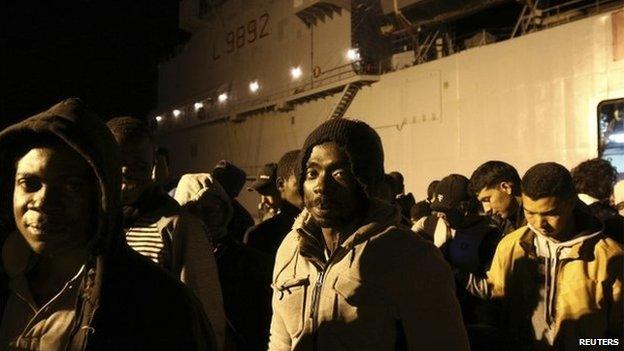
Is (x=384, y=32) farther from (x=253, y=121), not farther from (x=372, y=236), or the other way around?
(x=372, y=236)

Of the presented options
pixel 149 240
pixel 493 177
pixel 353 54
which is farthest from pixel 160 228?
pixel 353 54

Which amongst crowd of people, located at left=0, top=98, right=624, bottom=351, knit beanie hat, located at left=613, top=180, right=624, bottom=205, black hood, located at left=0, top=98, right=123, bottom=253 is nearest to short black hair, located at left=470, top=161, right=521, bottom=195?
crowd of people, located at left=0, top=98, right=624, bottom=351

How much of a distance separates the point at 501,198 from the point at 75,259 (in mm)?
3545

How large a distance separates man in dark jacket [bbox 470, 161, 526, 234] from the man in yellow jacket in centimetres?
116

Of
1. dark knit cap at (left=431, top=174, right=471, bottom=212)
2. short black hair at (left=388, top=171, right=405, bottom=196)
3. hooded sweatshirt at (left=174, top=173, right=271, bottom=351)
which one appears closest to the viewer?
hooded sweatshirt at (left=174, top=173, right=271, bottom=351)

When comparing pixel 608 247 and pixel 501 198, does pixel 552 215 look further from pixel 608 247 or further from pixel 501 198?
pixel 501 198

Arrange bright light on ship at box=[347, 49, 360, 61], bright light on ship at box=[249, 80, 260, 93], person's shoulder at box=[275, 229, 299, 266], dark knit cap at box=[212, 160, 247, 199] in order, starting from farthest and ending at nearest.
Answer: bright light on ship at box=[249, 80, 260, 93], bright light on ship at box=[347, 49, 360, 61], dark knit cap at box=[212, 160, 247, 199], person's shoulder at box=[275, 229, 299, 266]

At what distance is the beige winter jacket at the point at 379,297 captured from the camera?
5.95 feet

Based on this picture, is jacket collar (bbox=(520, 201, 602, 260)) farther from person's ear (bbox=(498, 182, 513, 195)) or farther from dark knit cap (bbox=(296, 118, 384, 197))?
dark knit cap (bbox=(296, 118, 384, 197))

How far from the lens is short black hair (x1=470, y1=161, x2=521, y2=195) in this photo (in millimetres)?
4129

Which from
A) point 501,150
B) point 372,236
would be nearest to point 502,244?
point 372,236

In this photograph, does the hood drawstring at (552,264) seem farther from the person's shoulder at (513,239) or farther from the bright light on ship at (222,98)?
the bright light on ship at (222,98)

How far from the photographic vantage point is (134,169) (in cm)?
248

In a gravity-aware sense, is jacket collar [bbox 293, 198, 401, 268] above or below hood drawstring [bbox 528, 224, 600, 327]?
above
